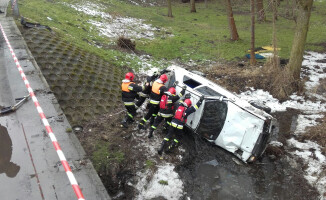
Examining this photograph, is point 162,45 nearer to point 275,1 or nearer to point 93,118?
point 275,1

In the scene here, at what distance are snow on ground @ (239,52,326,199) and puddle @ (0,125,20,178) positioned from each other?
6.54 meters

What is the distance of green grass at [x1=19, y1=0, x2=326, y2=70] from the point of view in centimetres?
1293

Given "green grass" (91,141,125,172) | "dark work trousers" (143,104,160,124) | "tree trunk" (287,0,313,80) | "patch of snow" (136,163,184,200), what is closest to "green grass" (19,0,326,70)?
"tree trunk" (287,0,313,80)

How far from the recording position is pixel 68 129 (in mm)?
6164

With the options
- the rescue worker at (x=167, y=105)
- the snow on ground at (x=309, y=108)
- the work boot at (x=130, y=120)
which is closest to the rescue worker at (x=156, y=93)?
the rescue worker at (x=167, y=105)

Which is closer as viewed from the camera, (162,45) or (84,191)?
(84,191)

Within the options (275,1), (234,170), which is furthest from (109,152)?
(275,1)

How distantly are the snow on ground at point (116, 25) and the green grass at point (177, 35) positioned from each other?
613mm

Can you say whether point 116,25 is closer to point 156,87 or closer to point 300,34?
point 300,34

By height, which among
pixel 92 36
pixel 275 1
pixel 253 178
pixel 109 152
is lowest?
pixel 253 178

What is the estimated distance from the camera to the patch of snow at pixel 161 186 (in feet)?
18.3

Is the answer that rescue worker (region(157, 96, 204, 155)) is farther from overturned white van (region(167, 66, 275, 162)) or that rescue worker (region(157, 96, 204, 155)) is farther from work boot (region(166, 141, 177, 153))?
overturned white van (region(167, 66, 275, 162))

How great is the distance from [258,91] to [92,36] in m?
9.29

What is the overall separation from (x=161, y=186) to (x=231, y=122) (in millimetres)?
2420
